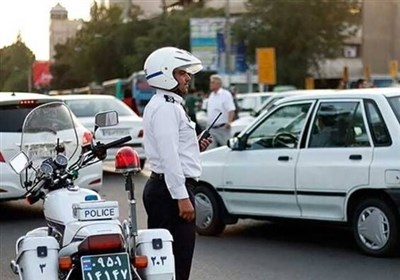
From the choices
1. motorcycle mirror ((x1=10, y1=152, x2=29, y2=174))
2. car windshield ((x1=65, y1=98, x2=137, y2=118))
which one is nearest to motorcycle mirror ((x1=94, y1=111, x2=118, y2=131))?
motorcycle mirror ((x1=10, y1=152, x2=29, y2=174))

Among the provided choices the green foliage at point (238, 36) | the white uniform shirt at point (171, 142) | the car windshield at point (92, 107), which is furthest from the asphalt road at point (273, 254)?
the green foliage at point (238, 36)

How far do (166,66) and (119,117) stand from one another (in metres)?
11.1

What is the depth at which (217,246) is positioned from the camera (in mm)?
9352

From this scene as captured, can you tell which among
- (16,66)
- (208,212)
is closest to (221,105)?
(16,66)

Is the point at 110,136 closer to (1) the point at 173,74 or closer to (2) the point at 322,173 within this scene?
(2) the point at 322,173

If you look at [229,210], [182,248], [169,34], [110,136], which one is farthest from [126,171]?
[169,34]

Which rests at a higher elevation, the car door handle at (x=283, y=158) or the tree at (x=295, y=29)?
the tree at (x=295, y=29)

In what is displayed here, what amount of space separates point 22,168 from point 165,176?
3.24 ft

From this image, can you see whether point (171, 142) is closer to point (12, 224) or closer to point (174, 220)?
point (174, 220)

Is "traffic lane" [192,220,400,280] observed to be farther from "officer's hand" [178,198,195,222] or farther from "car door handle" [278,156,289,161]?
"officer's hand" [178,198,195,222]

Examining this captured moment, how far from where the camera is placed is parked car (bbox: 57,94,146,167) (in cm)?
1636

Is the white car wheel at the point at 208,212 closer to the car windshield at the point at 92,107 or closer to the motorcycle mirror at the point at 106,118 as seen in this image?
the motorcycle mirror at the point at 106,118

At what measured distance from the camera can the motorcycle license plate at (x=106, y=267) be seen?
15.8 ft

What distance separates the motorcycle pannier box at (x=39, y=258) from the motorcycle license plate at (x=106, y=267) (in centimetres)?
25
